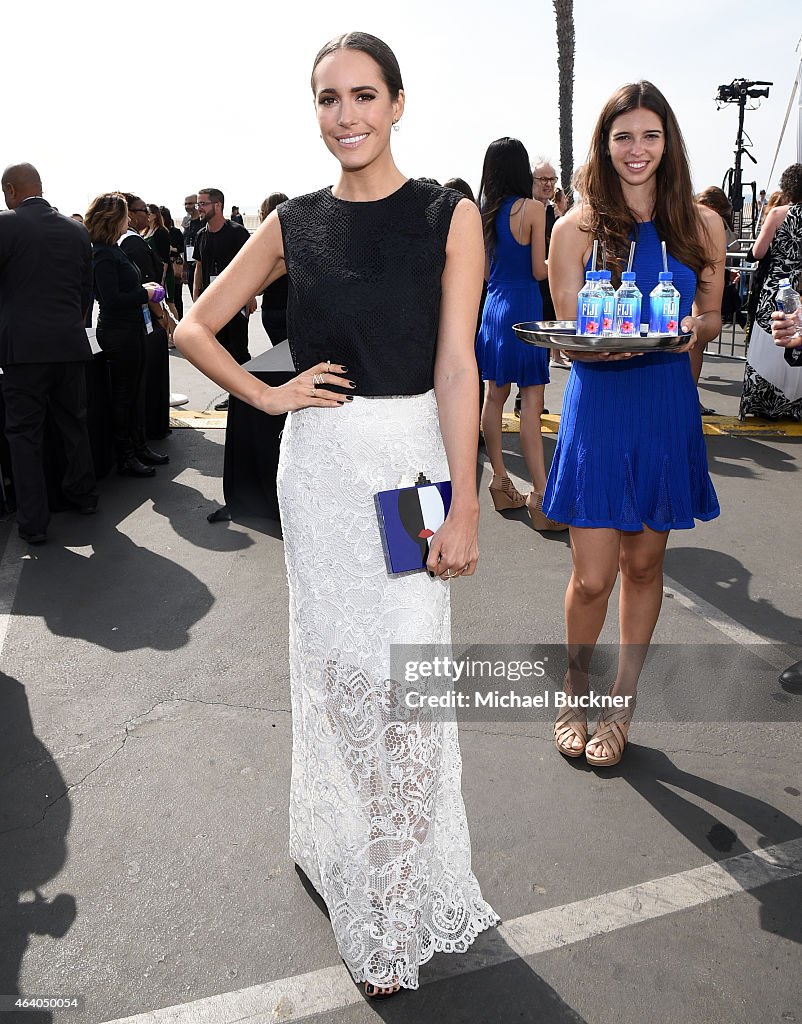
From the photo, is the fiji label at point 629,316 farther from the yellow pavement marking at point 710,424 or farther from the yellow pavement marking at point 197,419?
the yellow pavement marking at point 197,419

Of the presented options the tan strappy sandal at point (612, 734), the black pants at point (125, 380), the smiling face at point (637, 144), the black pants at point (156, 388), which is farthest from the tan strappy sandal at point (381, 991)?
the black pants at point (156, 388)

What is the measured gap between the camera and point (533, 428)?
221 inches

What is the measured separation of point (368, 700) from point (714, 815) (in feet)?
4.66

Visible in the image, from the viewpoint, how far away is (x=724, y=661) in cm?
393

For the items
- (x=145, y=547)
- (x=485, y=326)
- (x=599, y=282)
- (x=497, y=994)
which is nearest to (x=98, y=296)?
(x=145, y=547)

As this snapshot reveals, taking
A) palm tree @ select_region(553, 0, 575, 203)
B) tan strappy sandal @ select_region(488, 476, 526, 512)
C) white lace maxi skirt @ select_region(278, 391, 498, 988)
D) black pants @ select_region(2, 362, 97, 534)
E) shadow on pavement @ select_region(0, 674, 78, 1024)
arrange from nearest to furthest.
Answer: white lace maxi skirt @ select_region(278, 391, 498, 988)
shadow on pavement @ select_region(0, 674, 78, 1024)
black pants @ select_region(2, 362, 97, 534)
tan strappy sandal @ select_region(488, 476, 526, 512)
palm tree @ select_region(553, 0, 575, 203)

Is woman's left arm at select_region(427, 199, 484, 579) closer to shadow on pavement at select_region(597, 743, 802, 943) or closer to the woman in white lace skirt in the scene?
the woman in white lace skirt

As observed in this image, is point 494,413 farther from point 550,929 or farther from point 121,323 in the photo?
point 550,929

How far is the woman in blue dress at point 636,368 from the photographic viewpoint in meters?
2.90

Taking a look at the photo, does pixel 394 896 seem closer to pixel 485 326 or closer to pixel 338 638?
pixel 338 638

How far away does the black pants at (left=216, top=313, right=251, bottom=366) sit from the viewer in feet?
27.0

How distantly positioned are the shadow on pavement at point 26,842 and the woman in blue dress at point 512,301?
126 inches

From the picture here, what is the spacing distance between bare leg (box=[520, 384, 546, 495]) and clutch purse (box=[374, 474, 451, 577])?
3599 mm

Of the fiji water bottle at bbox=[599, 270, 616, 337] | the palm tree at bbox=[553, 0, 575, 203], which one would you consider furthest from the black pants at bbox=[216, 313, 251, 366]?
the palm tree at bbox=[553, 0, 575, 203]
